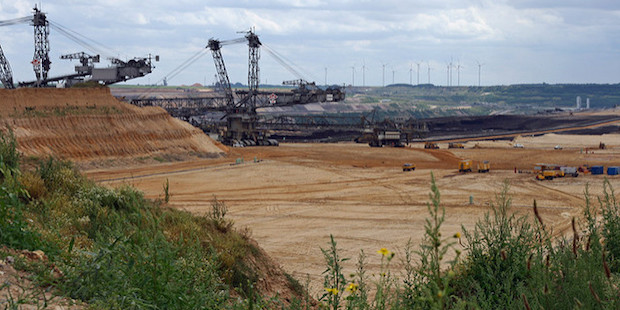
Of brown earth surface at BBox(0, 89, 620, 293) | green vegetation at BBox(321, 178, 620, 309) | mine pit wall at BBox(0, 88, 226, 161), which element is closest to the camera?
green vegetation at BBox(321, 178, 620, 309)

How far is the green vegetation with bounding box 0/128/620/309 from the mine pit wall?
145 feet

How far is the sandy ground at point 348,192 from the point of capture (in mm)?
33250

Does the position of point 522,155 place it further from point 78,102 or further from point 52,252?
point 52,252

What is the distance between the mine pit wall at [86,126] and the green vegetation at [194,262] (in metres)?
44.3

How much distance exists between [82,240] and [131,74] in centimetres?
8051

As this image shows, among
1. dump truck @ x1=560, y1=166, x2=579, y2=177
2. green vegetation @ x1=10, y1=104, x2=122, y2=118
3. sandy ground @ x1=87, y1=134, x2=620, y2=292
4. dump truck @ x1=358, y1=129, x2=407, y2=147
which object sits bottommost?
sandy ground @ x1=87, y1=134, x2=620, y2=292

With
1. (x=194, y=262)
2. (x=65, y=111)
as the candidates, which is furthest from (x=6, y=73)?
(x=194, y=262)

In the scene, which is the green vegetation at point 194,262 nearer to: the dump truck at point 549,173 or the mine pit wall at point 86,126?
the mine pit wall at point 86,126

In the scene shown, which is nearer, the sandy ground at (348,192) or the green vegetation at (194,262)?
the green vegetation at (194,262)

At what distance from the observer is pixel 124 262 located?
10.1m

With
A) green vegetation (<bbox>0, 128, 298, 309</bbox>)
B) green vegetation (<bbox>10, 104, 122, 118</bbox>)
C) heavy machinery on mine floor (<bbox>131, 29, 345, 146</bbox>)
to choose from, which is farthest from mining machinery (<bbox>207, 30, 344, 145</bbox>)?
→ green vegetation (<bbox>0, 128, 298, 309</bbox>)

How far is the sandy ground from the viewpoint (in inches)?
1309

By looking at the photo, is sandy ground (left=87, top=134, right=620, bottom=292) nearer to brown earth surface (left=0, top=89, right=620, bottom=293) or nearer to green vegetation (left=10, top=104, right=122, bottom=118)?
brown earth surface (left=0, top=89, right=620, bottom=293)

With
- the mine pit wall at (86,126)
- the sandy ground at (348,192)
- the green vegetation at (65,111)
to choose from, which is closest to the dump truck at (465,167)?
A: the sandy ground at (348,192)
